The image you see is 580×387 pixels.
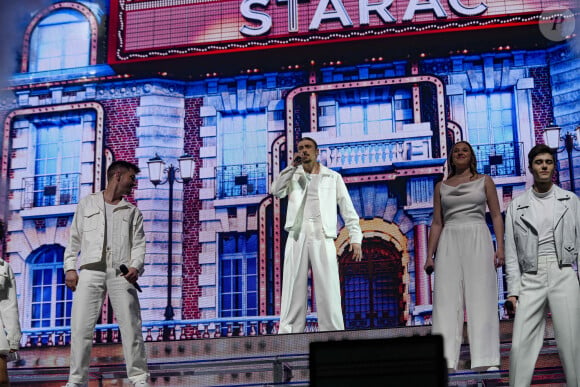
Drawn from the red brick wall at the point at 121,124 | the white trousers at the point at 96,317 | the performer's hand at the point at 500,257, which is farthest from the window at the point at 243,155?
the performer's hand at the point at 500,257

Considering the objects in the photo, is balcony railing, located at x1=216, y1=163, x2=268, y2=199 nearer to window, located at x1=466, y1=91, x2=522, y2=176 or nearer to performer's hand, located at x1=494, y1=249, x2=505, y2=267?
window, located at x1=466, y1=91, x2=522, y2=176

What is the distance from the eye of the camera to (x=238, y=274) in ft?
34.5

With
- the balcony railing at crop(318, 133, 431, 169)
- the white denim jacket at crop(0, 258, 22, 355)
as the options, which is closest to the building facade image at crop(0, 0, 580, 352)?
the balcony railing at crop(318, 133, 431, 169)

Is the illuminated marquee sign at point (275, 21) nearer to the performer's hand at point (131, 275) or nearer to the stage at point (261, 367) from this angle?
the stage at point (261, 367)

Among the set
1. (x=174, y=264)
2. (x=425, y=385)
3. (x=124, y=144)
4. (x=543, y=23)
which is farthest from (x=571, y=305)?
(x=124, y=144)

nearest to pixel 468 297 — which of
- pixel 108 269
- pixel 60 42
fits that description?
pixel 108 269

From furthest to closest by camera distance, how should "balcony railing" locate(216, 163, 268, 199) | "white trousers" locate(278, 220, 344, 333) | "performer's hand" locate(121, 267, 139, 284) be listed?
"balcony railing" locate(216, 163, 268, 199), "white trousers" locate(278, 220, 344, 333), "performer's hand" locate(121, 267, 139, 284)

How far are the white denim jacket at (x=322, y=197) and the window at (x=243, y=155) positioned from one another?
228cm

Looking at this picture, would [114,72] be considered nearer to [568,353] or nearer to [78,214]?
[78,214]

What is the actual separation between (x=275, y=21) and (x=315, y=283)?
3.53m

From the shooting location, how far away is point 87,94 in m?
10.9

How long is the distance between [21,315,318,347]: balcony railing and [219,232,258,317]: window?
0.13m

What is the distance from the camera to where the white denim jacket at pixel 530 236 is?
243 inches

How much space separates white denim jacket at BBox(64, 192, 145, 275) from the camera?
6.98m
